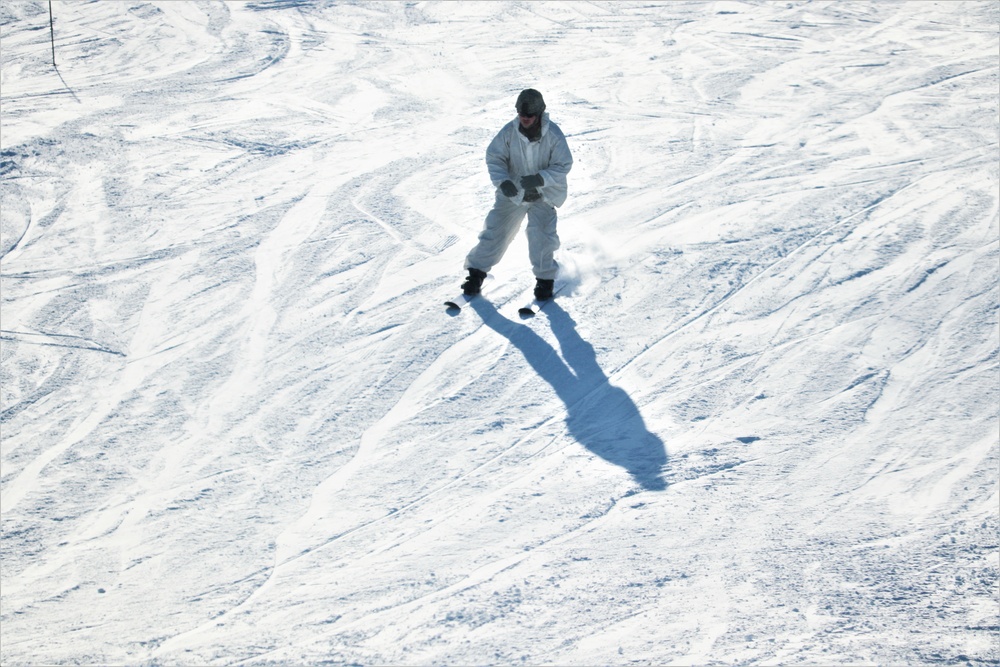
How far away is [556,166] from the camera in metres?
5.86

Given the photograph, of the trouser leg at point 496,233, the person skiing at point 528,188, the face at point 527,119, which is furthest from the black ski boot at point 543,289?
the face at point 527,119

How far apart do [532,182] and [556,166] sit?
0.20 m

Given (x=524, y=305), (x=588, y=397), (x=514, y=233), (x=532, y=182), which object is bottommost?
(x=588, y=397)

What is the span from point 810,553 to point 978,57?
22.1 feet

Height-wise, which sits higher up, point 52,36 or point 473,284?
point 52,36

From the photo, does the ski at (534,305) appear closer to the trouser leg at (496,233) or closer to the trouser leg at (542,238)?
the trouser leg at (542,238)

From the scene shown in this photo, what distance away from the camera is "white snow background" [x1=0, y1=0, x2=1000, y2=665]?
4.40m

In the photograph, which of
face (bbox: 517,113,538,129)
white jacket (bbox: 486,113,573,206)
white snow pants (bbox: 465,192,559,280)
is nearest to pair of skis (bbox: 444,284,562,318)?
white snow pants (bbox: 465,192,559,280)

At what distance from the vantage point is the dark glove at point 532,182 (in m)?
5.74

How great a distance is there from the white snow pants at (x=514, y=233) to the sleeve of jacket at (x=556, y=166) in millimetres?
173

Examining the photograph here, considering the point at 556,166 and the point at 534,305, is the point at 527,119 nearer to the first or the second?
the point at 556,166

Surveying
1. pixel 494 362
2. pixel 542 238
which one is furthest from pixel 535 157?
pixel 494 362

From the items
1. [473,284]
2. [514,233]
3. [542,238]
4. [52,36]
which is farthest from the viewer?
[52,36]

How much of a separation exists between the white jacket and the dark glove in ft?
0.09
